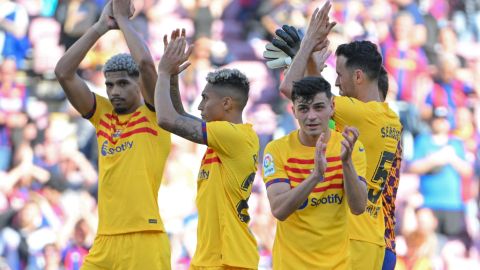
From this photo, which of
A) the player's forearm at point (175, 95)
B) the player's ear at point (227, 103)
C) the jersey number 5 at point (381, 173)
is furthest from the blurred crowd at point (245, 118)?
the jersey number 5 at point (381, 173)

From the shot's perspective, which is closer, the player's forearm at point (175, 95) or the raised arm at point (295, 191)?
the raised arm at point (295, 191)

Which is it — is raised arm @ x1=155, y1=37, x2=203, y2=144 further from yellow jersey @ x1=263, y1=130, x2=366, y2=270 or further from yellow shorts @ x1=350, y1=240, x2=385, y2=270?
yellow shorts @ x1=350, y1=240, x2=385, y2=270

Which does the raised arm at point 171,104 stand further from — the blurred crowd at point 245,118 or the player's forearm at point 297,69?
the blurred crowd at point 245,118

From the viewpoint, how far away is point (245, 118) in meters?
12.3

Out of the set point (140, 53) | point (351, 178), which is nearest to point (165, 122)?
point (140, 53)

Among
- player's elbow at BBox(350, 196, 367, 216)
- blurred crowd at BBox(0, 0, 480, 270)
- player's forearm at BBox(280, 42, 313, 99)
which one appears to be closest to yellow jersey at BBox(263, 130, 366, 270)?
player's elbow at BBox(350, 196, 367, 216)

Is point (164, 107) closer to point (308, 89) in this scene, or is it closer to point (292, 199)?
point (308, 89)

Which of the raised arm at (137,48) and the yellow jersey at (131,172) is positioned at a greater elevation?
the raised arm at (137,48)

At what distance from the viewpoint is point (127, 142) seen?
6887 millimetres

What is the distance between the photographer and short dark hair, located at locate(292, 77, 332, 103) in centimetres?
568

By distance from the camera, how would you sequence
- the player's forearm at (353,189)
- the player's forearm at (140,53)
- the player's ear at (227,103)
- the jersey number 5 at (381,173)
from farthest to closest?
1. the player's ear at (227,103)
2. the player's forearm at (140,53)
3. the jersey number 5 at (381,173)
4. the player's forearm at (353,189)

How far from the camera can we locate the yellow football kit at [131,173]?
22.3 feet

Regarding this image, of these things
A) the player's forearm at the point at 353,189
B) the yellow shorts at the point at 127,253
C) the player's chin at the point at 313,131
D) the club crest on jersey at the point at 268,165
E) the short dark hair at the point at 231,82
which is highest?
the short dark hair at the point at 231,82

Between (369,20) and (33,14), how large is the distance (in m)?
4.11
